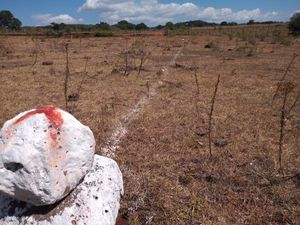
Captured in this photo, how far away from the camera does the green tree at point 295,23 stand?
29.0 metres

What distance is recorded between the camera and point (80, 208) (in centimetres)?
272

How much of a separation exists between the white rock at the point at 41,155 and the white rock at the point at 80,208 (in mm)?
156

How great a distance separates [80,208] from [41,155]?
63 centimetres

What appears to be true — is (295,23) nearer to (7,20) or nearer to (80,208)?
(80,208)

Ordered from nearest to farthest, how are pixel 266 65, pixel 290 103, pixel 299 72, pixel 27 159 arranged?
pixel 27 159
pixel 290 103
pixel 299 72
pixel 266 65

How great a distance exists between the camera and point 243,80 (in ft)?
28.8

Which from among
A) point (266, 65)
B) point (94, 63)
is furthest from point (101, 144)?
point (266, 65)

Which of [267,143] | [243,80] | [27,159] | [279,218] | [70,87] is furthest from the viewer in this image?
[243,80]

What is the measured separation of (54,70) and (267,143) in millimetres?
7388

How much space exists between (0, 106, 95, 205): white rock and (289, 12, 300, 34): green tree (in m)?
30.2

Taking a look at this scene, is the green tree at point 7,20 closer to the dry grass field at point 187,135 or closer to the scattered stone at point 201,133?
the dry grass field at point 187,135

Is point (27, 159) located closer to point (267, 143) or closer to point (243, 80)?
point (267, 143)

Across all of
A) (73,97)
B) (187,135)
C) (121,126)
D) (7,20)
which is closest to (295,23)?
(73,97)

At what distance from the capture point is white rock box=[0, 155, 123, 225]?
2.61 m
